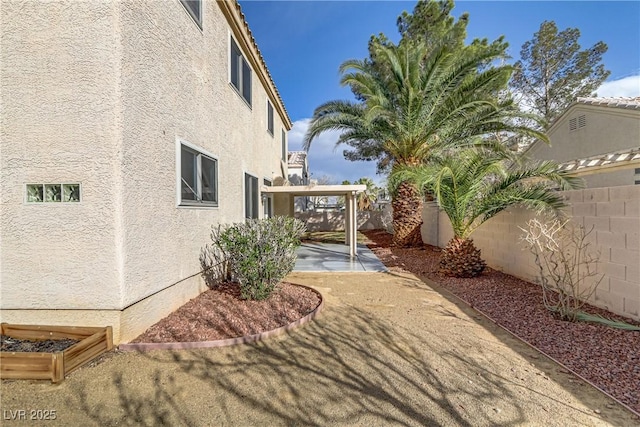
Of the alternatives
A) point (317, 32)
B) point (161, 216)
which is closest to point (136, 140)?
point (161, 216)

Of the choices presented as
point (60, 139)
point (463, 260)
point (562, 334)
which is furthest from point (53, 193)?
point (463, 260)

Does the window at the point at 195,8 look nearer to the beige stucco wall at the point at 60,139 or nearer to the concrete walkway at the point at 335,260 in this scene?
the beige stucco wall at the point at 60,139

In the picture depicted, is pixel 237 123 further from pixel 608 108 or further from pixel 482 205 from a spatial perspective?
pixel 608 108

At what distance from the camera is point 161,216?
5090 millimetres

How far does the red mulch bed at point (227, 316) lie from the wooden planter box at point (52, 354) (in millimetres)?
555

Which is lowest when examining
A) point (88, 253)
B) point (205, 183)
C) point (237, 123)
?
point (88, 253)

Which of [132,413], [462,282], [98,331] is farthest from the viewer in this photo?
[462,282]

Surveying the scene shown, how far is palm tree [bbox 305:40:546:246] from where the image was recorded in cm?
1111

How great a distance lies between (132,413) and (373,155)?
859 inches

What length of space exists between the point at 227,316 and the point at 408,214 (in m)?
10.3

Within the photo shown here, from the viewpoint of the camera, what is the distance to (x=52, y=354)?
3.51m

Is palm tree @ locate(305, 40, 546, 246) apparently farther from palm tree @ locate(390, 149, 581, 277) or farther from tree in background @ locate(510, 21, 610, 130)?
tree in background @ locate(510, 21, 610, 130)

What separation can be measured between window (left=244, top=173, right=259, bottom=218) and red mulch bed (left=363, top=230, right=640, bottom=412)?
6.36m

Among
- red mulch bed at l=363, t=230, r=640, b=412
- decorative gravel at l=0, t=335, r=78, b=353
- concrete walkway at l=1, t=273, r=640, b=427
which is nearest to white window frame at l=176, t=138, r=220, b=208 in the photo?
decorative gravel at l=0, t=335, r=78, b=353
